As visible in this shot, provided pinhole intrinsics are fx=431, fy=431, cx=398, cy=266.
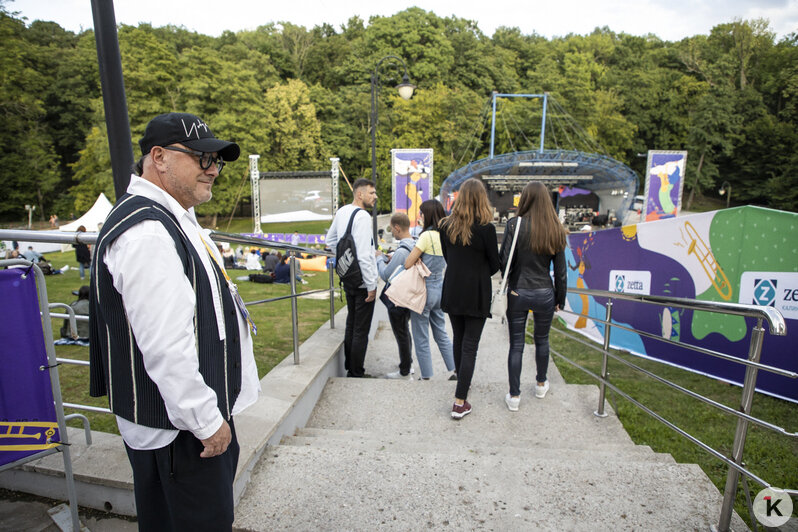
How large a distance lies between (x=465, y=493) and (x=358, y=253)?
2344 millimetres

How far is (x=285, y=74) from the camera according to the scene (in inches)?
2007

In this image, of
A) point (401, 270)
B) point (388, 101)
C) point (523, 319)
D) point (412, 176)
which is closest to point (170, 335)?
point (523, 319)

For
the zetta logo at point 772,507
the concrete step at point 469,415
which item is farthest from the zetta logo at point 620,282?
the zetta logo at point 772,507

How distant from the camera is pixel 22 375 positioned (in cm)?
166

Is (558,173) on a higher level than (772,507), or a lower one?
higher

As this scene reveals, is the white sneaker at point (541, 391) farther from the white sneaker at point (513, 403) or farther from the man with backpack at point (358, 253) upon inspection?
the man with backpack at point (358, 253)

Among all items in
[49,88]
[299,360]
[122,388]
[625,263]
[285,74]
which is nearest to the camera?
[122,388]

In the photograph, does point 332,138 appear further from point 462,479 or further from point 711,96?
point 462,479

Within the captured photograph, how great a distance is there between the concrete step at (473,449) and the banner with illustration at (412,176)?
1676cm

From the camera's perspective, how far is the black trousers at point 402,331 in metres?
4.29

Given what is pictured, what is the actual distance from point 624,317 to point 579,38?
60063mm

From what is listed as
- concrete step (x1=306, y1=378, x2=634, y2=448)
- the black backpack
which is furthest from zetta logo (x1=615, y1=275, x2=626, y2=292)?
the black backpack

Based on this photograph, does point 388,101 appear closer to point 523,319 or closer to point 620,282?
point 620,282

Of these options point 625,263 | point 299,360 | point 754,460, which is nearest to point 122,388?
point 299,360
